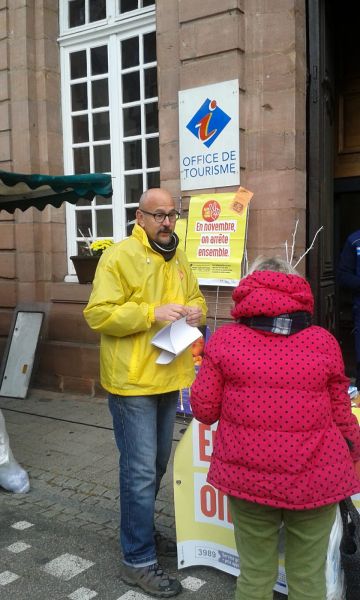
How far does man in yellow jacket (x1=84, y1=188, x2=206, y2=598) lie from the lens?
2.88 m

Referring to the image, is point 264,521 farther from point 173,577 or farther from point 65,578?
point 65,578

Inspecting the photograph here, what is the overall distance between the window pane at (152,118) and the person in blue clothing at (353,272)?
2.71 meters

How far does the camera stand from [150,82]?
22.7ft

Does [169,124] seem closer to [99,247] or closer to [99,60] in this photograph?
[99,247]

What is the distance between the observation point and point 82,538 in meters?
3.56

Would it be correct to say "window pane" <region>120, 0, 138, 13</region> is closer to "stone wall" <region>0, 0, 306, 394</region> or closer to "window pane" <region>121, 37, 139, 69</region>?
"window pane" <region>121, 37, 139, 69</region>

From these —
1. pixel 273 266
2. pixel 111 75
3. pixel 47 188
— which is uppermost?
pixel 111 75

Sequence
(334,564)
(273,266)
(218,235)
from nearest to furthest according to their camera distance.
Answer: (273,266), (334,564), (218,235)

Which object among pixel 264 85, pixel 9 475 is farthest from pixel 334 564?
pixel 264 85

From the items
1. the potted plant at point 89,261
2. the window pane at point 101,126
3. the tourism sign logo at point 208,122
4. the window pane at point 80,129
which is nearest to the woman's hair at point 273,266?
the tourism sign logo at point 208,122

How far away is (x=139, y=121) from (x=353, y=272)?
314 centimetres

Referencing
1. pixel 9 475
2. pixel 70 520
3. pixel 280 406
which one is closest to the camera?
pixel 280 406

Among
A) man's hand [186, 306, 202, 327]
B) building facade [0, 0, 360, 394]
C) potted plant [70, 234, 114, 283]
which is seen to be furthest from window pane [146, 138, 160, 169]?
man's hand [186, 306, 202, 327]

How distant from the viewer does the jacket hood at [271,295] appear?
84.8 inches
